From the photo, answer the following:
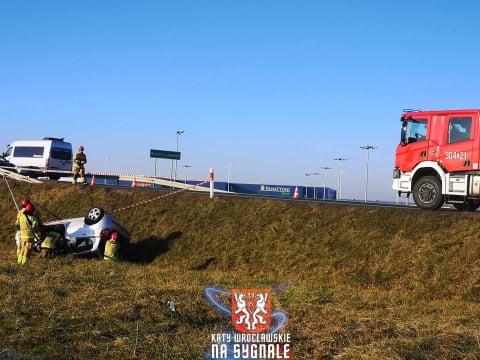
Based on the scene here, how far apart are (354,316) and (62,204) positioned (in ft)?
47.4

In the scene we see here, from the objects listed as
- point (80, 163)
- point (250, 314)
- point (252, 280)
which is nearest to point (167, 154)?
point (80, 163)

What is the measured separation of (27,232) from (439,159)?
10.8 metres

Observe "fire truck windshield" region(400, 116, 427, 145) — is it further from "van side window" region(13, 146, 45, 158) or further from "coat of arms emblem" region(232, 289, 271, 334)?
"van side window" region(13, 146, 45, 158)

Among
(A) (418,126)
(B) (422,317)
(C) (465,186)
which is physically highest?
(A) (418,126)

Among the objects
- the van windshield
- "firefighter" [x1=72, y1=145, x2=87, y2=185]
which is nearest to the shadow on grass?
"firefighter" [x1=72, y1=145, x2=87, y2=185]

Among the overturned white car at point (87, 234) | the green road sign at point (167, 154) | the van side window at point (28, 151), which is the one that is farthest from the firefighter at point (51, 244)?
the green road sign at point (167, 154)

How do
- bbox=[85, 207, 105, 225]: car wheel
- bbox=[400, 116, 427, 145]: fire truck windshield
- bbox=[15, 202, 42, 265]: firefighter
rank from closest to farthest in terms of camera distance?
bbox=[15, 202, 42, 265]: firefighter → bbox=[85, 207, 105, 225]: car wheel → bbox=[400, 116, 427, 145]: fire truck windshield

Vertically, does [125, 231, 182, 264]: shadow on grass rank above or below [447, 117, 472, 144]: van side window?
below

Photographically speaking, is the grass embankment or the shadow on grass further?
the shadow on grass

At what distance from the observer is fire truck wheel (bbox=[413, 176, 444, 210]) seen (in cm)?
1415

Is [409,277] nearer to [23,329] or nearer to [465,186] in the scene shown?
[465,186]

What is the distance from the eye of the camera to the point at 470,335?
6.17 metres

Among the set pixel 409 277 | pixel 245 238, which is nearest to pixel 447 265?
pixel 409 277

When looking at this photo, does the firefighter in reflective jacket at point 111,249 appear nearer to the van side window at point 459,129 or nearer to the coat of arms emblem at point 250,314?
the coat of arms emblem at point 250,314
